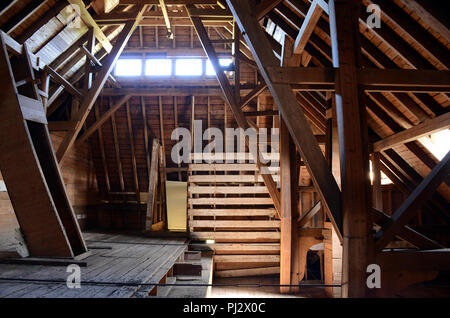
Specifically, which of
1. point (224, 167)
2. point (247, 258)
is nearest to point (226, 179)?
point (224, 167)

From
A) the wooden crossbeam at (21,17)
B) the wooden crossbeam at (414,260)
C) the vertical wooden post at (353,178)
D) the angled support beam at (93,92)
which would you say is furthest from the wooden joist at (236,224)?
the wooden crossbeam at (21,17)

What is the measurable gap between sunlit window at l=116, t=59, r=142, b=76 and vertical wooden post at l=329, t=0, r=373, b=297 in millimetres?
7692

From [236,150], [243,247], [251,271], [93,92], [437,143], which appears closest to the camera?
[437,143]

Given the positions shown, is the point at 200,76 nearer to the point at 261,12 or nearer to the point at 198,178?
the point at 198,178

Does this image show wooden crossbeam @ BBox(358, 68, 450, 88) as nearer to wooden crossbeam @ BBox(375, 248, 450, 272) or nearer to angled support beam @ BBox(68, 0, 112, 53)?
wooden crossbeam @ BBox(375, 248, 450, 272)

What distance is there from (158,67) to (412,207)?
8.22 meters

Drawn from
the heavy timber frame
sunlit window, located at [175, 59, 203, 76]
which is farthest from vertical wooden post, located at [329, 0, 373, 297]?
sunlit window, located at [175, 59, 203, 76]

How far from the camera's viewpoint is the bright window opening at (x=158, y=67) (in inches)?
347

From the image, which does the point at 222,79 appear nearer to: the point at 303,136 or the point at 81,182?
the point at 303,136

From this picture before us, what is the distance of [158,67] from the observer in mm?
8906

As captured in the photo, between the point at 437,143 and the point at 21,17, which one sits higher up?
the point at 21,17

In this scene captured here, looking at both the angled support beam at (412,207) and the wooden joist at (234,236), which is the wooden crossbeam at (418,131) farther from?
the wooden joist at (234,236)
